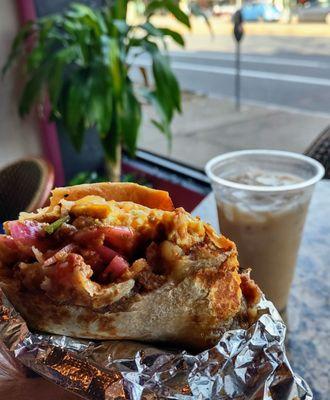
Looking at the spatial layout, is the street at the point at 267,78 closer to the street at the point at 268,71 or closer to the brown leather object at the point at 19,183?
the street at the point at 268,71

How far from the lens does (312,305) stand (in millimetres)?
982

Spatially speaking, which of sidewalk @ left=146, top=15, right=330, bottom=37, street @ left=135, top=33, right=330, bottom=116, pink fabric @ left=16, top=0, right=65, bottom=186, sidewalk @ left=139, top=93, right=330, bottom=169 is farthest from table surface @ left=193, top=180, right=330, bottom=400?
street @ left=135, top=33, right=330, bottom=116

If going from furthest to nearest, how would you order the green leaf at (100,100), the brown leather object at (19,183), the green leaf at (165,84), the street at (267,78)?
the street at (267,78) → the green leaf at (165,84) → the green leaf at (100,100) → the brown leather object at (19,183)

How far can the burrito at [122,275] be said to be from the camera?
1.56 ft

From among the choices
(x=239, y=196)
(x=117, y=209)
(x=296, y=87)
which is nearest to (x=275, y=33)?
(x=296, y=87)

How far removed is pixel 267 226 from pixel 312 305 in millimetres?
226

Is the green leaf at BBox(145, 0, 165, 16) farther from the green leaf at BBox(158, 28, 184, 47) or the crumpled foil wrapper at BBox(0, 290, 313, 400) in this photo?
the crumpled foil wrapper at BBox(0, 290, 313, 400)

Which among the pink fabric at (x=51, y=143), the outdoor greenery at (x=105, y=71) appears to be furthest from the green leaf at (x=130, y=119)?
the pink fabric at (x=51, y=143)

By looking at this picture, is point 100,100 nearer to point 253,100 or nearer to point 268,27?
point 253,100

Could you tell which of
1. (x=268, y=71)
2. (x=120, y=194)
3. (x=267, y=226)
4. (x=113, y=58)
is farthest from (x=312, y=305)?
(x=268, y=71)

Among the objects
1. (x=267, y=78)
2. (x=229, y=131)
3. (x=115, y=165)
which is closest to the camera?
(x=115, y=165)

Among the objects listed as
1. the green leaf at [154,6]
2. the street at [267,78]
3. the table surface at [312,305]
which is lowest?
the street at [267,78]

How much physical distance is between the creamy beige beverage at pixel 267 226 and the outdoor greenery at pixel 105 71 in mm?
1227

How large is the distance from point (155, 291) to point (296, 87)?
12.2 ft
